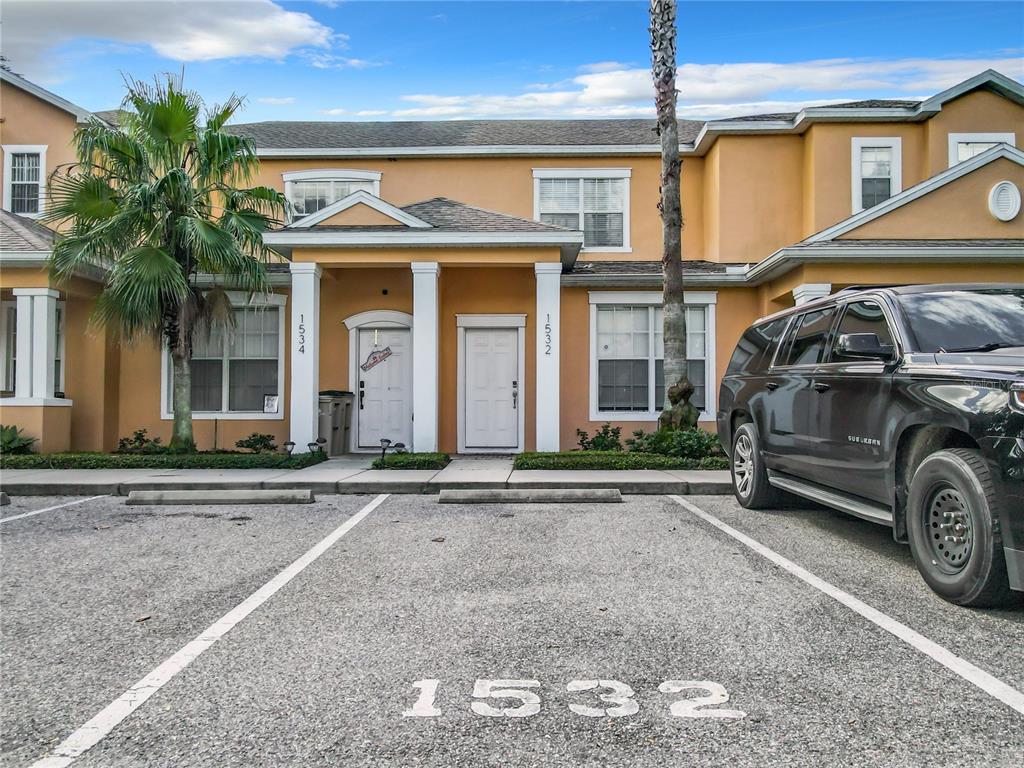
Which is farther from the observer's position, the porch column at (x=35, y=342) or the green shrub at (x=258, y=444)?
the green shrub at (x=258, y=444)

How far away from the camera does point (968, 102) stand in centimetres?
1427

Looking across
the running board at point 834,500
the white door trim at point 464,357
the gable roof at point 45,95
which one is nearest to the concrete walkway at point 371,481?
the running board at point 834,500

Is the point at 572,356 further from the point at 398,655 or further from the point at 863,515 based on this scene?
the point at 398,655

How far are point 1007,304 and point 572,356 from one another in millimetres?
9342

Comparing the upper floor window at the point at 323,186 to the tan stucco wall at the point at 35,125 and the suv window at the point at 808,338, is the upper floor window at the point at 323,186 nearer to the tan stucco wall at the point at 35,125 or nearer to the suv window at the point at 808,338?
the tan stucco wall at the point at 35,125

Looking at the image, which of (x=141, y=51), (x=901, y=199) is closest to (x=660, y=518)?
(x=901, y=199)

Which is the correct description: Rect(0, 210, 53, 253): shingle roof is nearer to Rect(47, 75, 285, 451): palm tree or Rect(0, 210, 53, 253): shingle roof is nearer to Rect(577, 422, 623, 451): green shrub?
Rect(47, 75, 285, 451): palm tree

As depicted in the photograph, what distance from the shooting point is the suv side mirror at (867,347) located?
16.6 feet

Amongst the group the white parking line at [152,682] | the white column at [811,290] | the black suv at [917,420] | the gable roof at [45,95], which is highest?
the gable roof at [45,95]

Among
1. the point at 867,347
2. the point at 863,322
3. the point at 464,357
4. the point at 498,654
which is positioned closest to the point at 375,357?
the point at 464,357

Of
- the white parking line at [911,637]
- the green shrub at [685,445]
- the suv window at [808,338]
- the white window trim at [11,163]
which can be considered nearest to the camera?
the white parking line at [911,637]

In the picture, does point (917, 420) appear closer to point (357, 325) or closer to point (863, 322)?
point (863, 322)

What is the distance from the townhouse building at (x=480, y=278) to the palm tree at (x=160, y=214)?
1.07m

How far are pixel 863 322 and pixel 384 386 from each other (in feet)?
33.3
